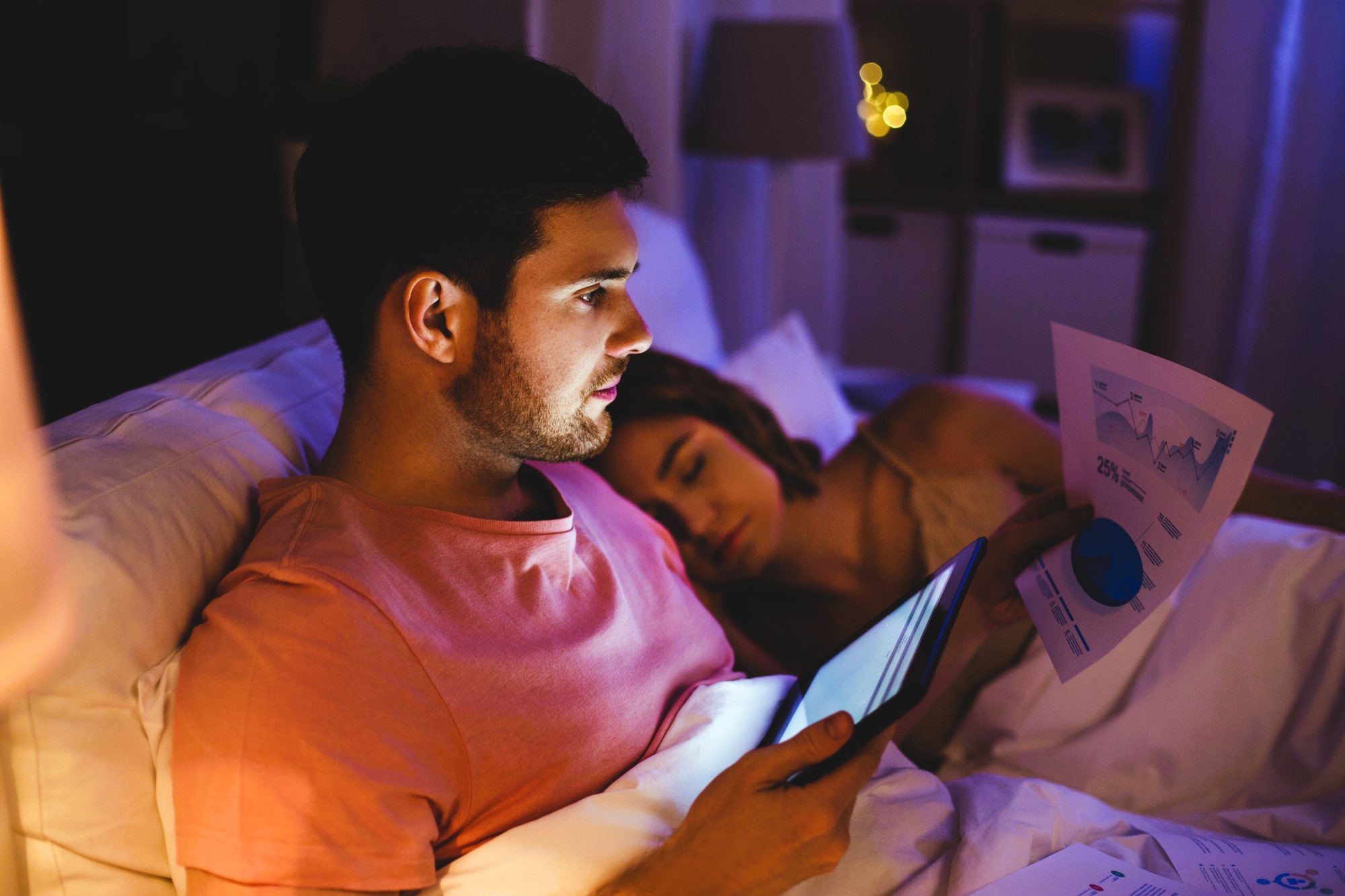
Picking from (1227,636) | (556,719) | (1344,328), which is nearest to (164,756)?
(556,719)

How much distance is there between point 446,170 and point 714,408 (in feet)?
2.41

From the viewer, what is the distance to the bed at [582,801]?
71 cm

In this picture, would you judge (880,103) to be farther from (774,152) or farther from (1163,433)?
(1163,433)

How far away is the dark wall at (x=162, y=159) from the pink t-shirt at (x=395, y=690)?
33.3 inches

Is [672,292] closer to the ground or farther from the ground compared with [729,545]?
farther from the ground

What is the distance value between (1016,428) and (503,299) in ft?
3.26

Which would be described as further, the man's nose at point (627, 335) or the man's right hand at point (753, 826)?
the man's nose at point (627, 335)

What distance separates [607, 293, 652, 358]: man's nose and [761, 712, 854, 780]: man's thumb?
377 mm

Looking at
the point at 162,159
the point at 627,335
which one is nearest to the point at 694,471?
the point at 627,335

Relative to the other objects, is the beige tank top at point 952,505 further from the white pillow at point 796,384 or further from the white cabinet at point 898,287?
the white cabinet at point 898,287

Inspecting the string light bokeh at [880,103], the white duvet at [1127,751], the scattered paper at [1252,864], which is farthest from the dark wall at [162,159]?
the string light bokeh at [880,103]

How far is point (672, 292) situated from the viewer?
75.3 inches

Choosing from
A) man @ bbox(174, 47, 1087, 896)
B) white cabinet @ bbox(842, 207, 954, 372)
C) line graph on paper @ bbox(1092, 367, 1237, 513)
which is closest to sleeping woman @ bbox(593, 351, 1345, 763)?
man @ bbox(174, 47, 1087, 896)

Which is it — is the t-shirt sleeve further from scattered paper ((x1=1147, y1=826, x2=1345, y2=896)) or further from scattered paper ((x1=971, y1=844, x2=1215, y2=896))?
scattered paper ((x1=1147, y1=826, x2=1345, y2=896))
